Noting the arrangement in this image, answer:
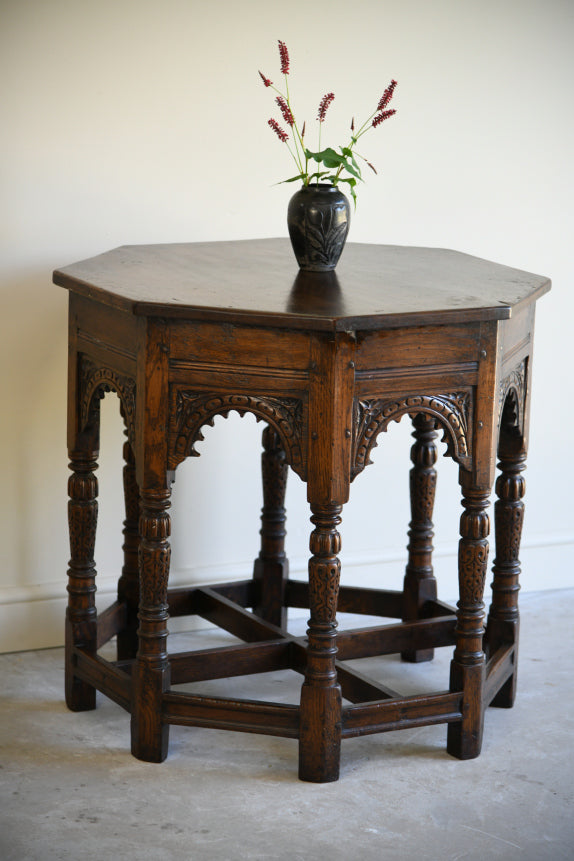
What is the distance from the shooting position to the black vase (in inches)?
111

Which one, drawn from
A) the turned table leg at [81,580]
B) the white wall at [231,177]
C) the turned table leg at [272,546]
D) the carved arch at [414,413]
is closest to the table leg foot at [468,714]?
the carved arch at [414,413]

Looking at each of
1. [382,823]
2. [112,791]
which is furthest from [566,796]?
[112,791]

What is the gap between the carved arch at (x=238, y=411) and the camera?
101 inches

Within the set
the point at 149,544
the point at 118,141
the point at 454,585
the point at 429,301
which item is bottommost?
the point at 454,585

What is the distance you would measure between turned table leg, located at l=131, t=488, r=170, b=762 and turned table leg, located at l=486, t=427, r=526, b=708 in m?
0.92

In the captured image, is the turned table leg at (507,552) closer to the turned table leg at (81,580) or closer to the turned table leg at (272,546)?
the turned table leg at (272,546)

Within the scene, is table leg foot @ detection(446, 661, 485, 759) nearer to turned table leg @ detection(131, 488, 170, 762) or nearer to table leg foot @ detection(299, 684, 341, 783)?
table leg foot @ detection(299, 684, 341, 783)

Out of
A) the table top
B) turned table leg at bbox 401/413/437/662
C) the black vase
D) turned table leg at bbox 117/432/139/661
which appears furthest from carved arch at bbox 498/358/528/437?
turned table leg at bbox 117/432/139/661

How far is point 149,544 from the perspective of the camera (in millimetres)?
2729

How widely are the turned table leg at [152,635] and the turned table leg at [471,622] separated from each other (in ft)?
2.29

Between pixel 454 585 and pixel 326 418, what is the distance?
1.77 m

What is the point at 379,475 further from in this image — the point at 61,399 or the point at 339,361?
the point at 339,361

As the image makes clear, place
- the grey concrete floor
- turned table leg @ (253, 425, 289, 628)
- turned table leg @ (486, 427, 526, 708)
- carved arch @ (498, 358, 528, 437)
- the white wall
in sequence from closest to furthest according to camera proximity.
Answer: the grey concrete floor → carved arch @ (498, 358, 528, 437) → turned table leg @ (486, 427, 526, 708) → the white wall → turned table leg @ (253, 425, 289, 628)

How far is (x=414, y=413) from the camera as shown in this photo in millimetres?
2650
